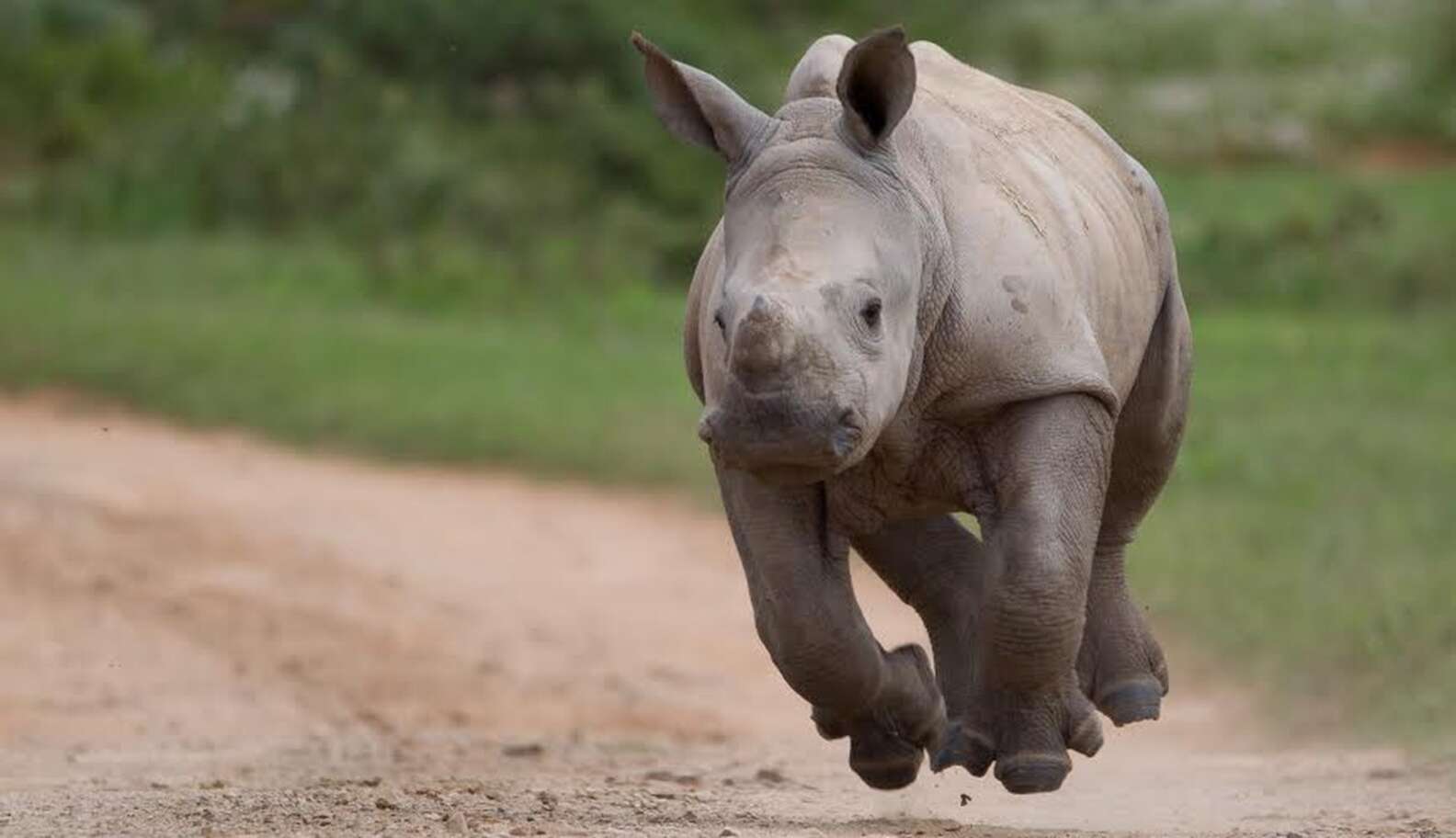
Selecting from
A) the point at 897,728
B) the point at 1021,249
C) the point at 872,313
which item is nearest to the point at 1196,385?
the point at 897,728

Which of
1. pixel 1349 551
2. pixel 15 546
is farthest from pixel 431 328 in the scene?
pixel 1349 551

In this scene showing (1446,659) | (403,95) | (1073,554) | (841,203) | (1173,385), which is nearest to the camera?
(841,203)

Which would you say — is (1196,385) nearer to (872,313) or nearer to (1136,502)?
(1136,502)

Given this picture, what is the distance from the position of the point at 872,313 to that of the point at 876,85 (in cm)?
52

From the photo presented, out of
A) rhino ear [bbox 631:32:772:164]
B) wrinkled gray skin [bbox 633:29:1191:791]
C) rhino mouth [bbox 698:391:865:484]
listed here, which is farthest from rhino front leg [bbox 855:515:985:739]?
rhino mouth [bbox 698:391:865:484]

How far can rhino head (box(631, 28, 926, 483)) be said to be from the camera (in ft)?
18.1

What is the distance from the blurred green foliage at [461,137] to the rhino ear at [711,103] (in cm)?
1299

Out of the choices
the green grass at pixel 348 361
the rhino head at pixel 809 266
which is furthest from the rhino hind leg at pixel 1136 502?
the green grass at pixel 348 361

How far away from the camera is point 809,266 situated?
224 inches

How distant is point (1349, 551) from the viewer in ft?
40.1

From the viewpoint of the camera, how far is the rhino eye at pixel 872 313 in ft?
18.7

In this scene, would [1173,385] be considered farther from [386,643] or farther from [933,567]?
[386,643]

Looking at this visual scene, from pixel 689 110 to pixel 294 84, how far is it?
17.3 metres

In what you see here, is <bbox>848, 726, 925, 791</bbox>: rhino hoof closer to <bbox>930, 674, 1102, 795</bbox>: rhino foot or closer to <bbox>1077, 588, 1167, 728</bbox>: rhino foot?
<bbox>930, 674, 1102, 795</bbox>: rhino foot
